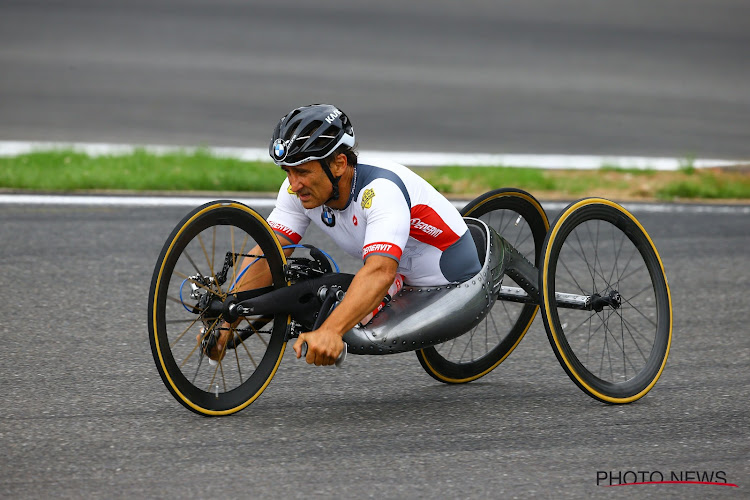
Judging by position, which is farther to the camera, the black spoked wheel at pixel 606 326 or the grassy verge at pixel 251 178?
the grassy verge at pixel 251 178

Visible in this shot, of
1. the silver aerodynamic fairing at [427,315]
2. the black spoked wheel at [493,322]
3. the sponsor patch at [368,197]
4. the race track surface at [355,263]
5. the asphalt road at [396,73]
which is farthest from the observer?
the asphalt road at [396,73]

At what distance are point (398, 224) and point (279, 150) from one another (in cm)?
57

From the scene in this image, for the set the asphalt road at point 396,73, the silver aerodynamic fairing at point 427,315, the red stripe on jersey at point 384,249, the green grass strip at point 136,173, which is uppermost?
the asphalt road at point 396,73

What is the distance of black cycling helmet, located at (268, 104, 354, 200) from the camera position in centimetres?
452

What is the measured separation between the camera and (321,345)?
438 centimetres

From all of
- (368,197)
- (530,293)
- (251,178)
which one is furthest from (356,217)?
(251,178)

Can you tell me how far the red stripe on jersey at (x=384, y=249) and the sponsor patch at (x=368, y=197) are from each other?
0.58ft

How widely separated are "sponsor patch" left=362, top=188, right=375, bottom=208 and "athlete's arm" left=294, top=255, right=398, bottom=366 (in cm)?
23

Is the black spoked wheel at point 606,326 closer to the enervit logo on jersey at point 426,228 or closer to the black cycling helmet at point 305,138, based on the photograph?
the enervit logo on jersey at point 426,228

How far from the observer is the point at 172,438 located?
14.5 ft

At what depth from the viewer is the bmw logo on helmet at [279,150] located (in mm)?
4520

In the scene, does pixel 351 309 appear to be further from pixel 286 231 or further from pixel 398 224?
pixel 286 231

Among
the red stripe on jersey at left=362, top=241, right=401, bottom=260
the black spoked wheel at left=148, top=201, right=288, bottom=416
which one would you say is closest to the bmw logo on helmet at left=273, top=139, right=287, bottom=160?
the black spoked wheel at left=148, top=201, right=288, bottom=416

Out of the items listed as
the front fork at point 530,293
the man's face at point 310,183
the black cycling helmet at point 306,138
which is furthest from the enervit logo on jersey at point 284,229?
the front fork at point 530,293
